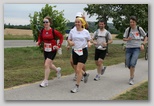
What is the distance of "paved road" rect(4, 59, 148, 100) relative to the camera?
5.45 meters

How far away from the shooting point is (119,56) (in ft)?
19.6

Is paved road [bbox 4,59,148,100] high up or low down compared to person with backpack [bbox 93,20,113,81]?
down

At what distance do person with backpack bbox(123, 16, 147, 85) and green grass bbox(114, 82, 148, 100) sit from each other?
0.29 m

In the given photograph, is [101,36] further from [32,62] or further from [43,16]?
[32,62]

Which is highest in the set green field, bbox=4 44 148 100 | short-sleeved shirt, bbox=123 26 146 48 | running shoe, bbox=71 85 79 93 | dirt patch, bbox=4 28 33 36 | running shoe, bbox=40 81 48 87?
dirt patch, bbox=4 28 33 36

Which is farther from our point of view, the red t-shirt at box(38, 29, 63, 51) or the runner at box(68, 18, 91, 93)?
the red t-shirt at box(38, 29, 63, 51)

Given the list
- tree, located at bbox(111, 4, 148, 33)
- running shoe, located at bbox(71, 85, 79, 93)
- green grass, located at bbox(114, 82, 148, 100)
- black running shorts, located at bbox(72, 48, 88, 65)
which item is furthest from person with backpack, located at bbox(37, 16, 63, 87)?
green grass, located at bbox(114, 82, 148, 100)

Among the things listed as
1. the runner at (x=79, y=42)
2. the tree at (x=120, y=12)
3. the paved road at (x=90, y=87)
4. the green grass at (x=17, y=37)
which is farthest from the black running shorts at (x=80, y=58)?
the green grass at (x=17, y=37)

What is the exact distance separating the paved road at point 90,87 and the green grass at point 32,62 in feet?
0.41

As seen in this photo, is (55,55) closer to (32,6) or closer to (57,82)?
(57,82)

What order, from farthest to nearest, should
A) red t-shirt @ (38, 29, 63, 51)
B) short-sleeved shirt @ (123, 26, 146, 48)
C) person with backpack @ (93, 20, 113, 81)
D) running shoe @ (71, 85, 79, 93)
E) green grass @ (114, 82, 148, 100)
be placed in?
person with backpack @ (93, 20, 113, 81) < short-sleeved shirt @ (123, 26, 146, 48) < red t-shirt @ (38, 29, 63, 51) < running shoe @ (71, 85, 79, 93) < green grass @ (114, 82, 148, 100)

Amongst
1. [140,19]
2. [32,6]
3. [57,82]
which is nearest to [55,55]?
[57,82]

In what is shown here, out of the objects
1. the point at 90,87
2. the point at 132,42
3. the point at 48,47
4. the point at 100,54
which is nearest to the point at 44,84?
the point at 48,47

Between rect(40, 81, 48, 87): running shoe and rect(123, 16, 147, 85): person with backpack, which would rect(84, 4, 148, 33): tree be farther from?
rect(40, 81, 48, 87): running shoe
